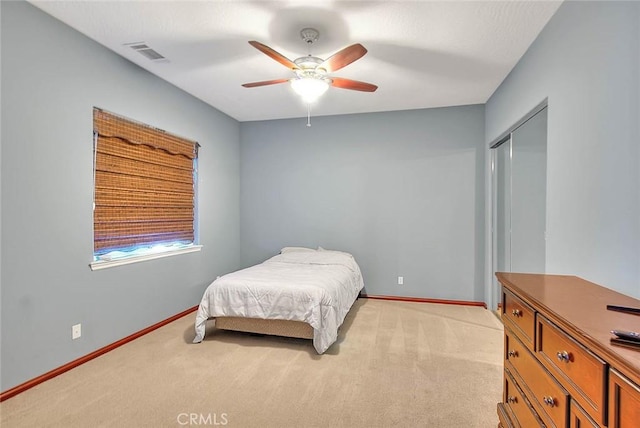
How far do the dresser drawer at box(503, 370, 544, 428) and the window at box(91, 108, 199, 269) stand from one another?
3.29m

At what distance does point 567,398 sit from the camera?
1.15 meters

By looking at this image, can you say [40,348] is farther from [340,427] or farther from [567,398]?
[567,398]

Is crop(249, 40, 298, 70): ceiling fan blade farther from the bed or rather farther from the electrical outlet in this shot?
the electrical outlet

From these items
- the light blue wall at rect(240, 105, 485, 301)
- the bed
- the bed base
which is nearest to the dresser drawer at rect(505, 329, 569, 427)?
the bed

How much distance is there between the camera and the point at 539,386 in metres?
1.39

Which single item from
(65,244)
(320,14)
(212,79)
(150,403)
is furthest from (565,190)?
(65,244)

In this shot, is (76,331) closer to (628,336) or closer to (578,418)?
(578,418)

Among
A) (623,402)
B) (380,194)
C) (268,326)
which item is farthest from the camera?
(380,194)

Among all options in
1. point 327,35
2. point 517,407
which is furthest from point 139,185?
point 517,407

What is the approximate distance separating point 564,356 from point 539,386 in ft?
1.07

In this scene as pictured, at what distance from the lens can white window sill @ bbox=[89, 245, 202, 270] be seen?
3.04 metres

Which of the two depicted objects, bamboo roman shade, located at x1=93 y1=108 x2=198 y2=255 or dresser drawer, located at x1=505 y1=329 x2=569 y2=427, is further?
bamboo roman shade, located at x1=93 y1=108 x2=198 y2=255

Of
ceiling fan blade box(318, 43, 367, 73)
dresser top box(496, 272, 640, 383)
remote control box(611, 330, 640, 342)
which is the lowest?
dresser top box(496, 272, 640, 383)

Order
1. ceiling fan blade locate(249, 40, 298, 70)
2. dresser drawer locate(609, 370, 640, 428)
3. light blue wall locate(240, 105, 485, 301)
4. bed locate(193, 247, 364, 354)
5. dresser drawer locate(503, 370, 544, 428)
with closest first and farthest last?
dresser drawer locate(609, 370, 640, 428), dresser drawer locate(503, 370, 544, 428), ceiling fan blade locate(249, 40, 298, 70), bed locate(193, 247, 364, 354), light blue wall locate(240, 105, 485, 301)
